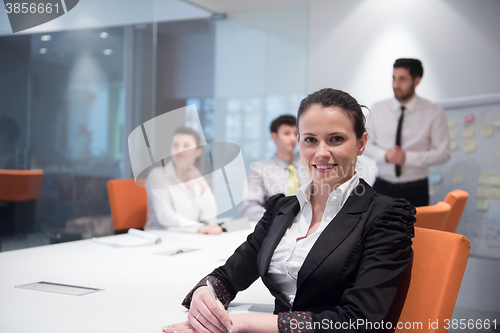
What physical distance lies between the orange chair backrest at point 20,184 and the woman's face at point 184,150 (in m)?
1.68

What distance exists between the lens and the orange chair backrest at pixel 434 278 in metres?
1.02

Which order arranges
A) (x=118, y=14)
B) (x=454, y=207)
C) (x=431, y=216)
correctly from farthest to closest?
(x=118, y=14), (x=454, y=207), (x=431, y=216)

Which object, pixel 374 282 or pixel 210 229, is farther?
pixel 210 229

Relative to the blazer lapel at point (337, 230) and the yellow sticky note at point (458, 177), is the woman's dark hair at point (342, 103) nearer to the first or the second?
the blazer lapel at point (337, 230)

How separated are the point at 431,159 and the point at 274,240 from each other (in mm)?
3259

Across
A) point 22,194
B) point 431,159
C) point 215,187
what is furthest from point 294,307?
point 431,159

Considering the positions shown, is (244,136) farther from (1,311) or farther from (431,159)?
(1,311)

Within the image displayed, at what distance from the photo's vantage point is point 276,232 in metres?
1.29

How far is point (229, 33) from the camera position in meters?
5.51

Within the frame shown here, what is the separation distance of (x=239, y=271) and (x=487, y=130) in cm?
358

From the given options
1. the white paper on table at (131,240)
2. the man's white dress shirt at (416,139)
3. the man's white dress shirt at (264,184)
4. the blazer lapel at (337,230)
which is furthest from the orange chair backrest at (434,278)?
the man's white dress shirt at (416,139)

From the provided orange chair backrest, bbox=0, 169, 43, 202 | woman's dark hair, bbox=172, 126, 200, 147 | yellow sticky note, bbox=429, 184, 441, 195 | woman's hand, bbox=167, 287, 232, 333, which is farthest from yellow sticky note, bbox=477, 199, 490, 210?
orange chair backrest, bbox=0, 169, 43, 202

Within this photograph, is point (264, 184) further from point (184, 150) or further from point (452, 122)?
point (452, 122)

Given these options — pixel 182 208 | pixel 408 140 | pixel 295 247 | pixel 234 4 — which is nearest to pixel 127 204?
pixel 182 208
